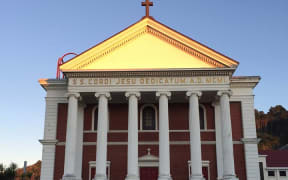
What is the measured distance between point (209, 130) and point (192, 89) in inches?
166

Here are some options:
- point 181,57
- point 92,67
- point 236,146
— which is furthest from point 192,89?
point 92,67

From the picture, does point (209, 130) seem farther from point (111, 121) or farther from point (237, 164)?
point (111, 121)

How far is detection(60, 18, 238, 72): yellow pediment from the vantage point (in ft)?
81.8

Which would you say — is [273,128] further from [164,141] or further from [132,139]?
[132,139]

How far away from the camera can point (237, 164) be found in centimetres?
2581

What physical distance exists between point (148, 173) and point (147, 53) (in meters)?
8.98

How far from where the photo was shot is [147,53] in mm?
25547

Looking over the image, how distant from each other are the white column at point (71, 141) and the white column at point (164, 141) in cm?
595

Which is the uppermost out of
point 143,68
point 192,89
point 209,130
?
point 143,68

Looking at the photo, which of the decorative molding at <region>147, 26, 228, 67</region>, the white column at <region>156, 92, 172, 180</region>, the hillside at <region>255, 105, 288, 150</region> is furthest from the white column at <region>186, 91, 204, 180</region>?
the hillside at <region>255, 105, 288, 150</region>

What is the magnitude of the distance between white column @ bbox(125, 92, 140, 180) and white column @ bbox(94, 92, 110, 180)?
1649 mm

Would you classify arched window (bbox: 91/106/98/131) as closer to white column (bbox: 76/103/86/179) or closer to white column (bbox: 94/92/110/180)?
white column (bbox: 76/103/86/179)

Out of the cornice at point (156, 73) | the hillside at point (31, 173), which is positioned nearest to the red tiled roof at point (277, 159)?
the cornice at point (156, 73)

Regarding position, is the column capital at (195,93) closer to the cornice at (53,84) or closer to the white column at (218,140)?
the white column at (218,140)
